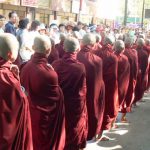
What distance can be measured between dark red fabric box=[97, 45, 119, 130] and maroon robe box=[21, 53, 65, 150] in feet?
7.26

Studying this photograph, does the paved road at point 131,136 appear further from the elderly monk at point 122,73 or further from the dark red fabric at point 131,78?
the elderly monk at point 122,73

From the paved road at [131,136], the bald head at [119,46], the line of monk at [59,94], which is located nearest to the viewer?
the line of monk at [59,94]

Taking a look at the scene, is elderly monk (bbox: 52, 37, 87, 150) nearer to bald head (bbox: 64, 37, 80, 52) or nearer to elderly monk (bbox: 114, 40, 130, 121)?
bald head (bbox: 64, 37, 80, 52)

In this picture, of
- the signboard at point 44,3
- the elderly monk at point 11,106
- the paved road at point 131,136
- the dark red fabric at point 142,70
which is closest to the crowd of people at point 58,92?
the elderly monk at point 11,106

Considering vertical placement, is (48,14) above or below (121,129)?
above

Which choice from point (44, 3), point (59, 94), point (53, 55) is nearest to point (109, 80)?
point (53, 55)

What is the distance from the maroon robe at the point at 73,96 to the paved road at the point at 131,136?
2.94ft

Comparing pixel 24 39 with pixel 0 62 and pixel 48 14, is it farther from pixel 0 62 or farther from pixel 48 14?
pixel 48 14

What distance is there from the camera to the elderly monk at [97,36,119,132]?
7.62 m

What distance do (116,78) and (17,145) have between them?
372 centimetres

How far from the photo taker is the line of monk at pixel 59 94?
4.34m

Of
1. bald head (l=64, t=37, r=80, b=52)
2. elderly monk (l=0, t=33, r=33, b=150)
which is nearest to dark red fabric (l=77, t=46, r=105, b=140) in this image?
bald head (l=64, t=37, r=80, b=52)

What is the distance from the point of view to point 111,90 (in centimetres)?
771

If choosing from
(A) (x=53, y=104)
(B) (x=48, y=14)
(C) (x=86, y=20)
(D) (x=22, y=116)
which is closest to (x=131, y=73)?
(A) (x=53, y=104)
